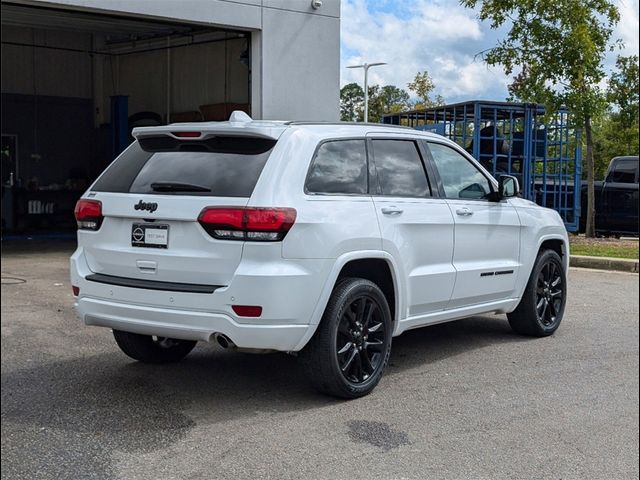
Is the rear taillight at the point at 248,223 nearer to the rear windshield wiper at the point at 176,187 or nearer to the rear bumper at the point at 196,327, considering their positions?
the rear windshield wiper at the point at 176,187

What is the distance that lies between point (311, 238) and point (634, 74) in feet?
52.3

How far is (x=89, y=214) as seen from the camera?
5.32 m

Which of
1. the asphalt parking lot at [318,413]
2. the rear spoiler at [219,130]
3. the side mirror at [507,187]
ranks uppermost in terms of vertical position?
the rear spoiler at [219,130]

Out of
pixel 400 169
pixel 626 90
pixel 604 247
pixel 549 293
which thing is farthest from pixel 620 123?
pixel 400 169

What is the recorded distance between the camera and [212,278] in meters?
4.79

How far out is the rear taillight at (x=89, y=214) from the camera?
17.3 ft

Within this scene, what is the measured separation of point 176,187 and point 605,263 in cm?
999

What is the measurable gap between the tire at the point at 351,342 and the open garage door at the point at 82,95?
1391cm

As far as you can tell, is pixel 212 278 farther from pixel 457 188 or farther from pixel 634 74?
pixel 634 74

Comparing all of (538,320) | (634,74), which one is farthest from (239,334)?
(634,74)

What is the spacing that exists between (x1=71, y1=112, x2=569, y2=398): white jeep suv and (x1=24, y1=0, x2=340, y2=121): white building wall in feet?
25.3

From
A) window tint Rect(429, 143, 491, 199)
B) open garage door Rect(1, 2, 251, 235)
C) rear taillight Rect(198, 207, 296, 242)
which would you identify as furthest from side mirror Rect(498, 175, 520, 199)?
open garage door Rect(1, 2, 251, 235)

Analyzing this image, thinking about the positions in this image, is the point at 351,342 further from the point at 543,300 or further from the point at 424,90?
the point at 424,90

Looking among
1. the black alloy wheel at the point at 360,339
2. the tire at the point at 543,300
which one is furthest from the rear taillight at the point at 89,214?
the tire at the point at 543,300
